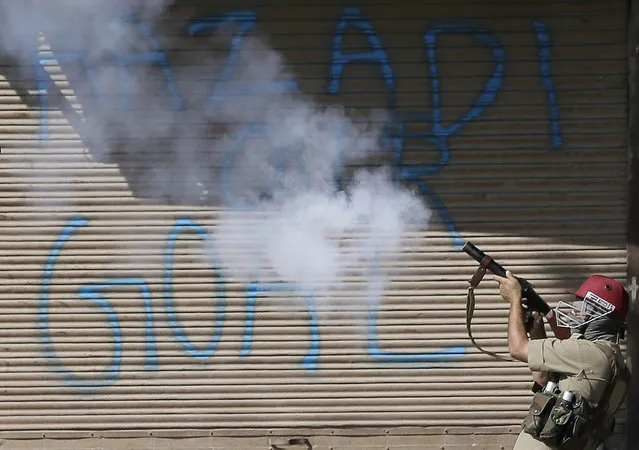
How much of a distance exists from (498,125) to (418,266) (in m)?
1.07

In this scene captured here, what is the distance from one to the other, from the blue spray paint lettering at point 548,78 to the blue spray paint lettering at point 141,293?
289 cm

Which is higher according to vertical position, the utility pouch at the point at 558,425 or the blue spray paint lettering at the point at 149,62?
the blue spray paint lettering at the point at 149,62

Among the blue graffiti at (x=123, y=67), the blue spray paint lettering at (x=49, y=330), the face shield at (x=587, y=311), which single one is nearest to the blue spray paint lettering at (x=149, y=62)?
the blue graffiti at (x=123, y=67)

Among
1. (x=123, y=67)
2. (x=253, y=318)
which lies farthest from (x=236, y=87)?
(x=253, y=318)

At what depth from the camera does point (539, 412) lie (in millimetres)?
3664

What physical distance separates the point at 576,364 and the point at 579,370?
28 millimetres

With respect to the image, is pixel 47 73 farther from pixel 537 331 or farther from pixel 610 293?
pixel 610 293

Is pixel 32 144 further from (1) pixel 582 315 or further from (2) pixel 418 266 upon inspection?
(1) pixel 582 315

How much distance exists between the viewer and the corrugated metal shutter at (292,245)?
5590mm

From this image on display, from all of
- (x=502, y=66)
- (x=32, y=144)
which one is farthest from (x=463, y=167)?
(x=32, y=144)

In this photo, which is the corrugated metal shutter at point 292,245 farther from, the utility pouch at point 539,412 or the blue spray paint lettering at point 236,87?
the utility pouch at point 539,412

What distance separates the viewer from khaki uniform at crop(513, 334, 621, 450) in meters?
3.65

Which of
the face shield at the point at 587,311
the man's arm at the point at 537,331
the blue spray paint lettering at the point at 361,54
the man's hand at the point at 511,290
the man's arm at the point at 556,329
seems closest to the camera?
the face shield at the point at 587,311

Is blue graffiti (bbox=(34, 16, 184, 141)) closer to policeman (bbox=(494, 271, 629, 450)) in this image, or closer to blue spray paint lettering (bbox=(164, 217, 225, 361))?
blue spray paint lettering (bbox=(164, 217, 225, 361))
